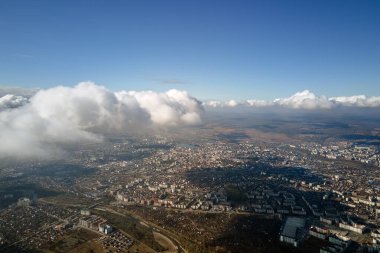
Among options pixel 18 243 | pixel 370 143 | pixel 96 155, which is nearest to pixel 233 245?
pixel 18 243

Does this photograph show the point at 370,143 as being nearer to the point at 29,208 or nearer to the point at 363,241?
the point at 363,241

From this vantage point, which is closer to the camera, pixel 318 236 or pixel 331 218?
pixel 318 236

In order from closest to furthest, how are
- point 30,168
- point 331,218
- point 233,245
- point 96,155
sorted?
point 233,245
point 331,218
point 30,168
point 96,155

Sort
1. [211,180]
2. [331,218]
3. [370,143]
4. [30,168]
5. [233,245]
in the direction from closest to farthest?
[233,245], [331,218], [211,180], [30,168], [370,143]

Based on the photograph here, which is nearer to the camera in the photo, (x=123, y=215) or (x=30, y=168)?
(x=123, y=215)

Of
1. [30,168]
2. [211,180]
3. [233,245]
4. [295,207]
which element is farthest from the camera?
[30,168]

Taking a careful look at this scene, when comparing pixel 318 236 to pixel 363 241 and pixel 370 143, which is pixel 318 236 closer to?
pixel 363 241

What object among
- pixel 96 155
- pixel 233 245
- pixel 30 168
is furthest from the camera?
pixel 96 155

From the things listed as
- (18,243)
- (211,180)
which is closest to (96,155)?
(211,180)
